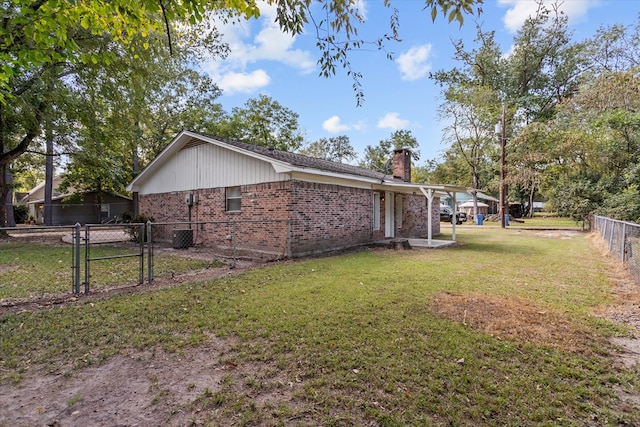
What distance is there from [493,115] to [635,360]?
2983 cm

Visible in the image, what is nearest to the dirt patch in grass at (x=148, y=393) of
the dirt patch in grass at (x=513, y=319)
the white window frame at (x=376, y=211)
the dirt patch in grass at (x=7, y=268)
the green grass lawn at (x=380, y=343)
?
the green grass lawn at (x=380, y=343)

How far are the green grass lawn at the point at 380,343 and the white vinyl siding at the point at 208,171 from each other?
4.75m

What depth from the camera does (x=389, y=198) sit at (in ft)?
→ 48.4

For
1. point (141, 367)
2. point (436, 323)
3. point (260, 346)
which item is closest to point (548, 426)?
point (436, 323)

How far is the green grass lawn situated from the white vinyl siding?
4.75 meters

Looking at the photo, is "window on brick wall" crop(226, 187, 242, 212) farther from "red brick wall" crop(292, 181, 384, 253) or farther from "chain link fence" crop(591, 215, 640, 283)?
"chain link fence" crop(591, 215, 640, 283)

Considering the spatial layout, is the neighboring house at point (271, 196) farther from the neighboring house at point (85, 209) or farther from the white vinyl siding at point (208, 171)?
the neighboring house at point (85, 209)

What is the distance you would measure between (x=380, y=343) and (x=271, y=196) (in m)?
7.26

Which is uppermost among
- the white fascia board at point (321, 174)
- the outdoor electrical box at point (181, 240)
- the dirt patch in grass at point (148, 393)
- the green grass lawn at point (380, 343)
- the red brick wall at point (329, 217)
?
the white fascia board at point (321, 174)

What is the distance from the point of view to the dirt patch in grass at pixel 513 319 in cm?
371

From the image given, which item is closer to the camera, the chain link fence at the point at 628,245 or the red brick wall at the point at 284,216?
the chain link fence at the point at 628,245

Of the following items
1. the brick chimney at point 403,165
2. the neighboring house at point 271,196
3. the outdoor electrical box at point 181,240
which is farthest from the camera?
the brick chimney at point 403,165

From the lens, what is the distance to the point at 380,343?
3.57 m

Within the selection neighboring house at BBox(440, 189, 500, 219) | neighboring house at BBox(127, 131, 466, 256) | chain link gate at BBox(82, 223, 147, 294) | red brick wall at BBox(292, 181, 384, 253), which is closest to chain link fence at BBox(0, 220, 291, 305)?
chain link gate at BBox(82, 223, 147, 294)
